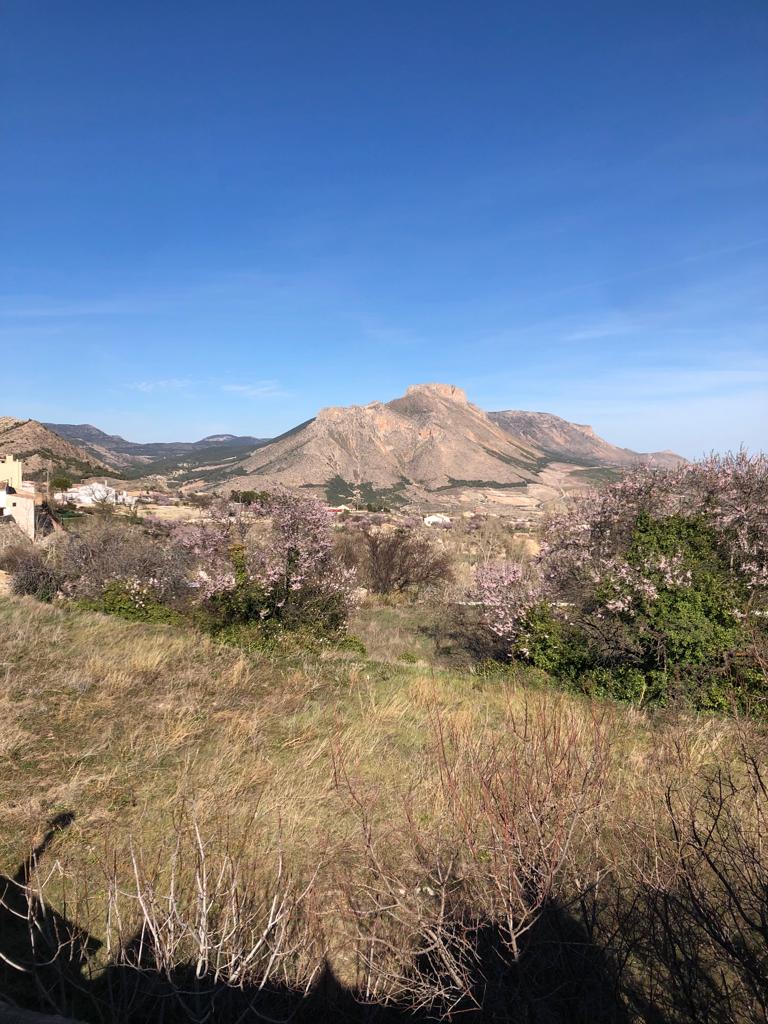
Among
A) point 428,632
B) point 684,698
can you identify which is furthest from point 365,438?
point 684,698

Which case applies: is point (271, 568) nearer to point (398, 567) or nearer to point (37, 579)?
point (37, 579)

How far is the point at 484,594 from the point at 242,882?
9.77 metres

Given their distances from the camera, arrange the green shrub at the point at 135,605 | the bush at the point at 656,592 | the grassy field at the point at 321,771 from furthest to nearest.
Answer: the green shrub at the point at 135,605, the bush at the point at 656,592, the grassy field at the point at 321,771

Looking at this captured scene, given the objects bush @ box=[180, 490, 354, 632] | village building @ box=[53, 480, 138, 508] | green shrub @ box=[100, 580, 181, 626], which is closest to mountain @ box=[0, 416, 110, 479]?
village building @ box=[53, 480, 138, 508]

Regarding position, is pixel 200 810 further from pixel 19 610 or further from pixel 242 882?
pixel 19 610

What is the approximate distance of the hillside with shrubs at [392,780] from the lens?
2.68 m

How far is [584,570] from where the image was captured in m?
12.2

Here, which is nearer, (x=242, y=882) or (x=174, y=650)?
(x=242, y=882)

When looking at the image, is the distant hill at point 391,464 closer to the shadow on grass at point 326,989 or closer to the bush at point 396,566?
the bush at point 396,566

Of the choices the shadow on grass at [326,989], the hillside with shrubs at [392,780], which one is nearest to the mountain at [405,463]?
the hillside with shrubs at [392,780]

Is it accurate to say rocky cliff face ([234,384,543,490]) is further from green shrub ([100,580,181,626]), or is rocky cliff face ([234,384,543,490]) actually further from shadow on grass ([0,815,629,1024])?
shadow on grass ([0,815,629,1024])

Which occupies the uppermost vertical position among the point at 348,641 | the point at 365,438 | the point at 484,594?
the point at 365,438

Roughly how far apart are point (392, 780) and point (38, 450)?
84453mm

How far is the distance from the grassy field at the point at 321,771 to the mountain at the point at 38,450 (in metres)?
64.9
